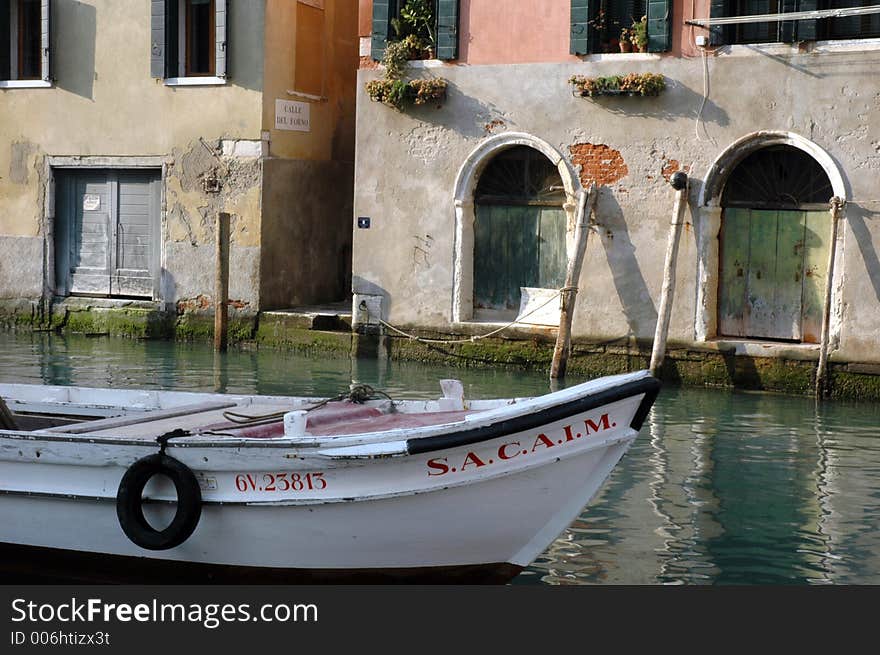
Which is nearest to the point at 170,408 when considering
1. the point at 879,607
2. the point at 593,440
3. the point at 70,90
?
the point at 593,440

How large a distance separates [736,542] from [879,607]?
4.62 ft

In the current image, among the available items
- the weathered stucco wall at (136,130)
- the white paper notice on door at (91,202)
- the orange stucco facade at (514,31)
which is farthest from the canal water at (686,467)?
the orange stucco facade at (514,31)

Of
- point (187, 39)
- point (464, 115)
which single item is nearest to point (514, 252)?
point (464, 115)

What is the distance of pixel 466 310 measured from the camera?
563 inches

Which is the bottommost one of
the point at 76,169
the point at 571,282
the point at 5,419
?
the point at 5,419

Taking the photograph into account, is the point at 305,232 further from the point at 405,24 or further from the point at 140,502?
the point at 140,502

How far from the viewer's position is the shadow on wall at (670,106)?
42.2 feet

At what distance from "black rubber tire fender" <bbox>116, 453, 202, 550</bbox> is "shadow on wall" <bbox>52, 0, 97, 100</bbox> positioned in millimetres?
10975

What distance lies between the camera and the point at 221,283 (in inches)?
582

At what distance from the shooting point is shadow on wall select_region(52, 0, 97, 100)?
16.2 metres

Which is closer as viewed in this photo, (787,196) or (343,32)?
(787,196)

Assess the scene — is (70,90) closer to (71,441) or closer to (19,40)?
(19,40)

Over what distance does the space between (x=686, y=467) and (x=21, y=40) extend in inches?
423

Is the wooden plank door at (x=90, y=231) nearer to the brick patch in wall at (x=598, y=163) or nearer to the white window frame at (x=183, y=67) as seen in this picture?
the white window frame at (x=183, y=67)
